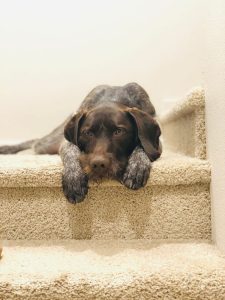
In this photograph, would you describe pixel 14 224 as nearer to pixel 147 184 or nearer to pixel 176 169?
pixel 147 184

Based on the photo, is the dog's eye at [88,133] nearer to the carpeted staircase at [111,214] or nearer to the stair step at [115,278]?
the carpeted staircase at [111,214]

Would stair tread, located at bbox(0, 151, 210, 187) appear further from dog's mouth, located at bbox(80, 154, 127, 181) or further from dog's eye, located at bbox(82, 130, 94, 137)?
dog's eye, located at bbox(82, 130, 94, 137)

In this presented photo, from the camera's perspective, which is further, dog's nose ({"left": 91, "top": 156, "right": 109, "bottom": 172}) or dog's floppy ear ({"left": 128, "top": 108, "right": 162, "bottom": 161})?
dog's floppy ear ({"left": 128, "top": 108, "right": 162, "bottom": 161})

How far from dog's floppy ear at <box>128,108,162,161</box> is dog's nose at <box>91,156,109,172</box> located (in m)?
0.21

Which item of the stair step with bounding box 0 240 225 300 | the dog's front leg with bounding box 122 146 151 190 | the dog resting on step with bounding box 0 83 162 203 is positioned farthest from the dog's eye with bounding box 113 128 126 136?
the stair step with bounding box 0 240 225 300

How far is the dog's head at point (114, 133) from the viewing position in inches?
58.6

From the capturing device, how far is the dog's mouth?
1.36 metres

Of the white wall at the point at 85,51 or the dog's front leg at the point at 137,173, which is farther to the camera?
the white wall at the point at 85,51

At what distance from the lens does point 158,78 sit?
289cm

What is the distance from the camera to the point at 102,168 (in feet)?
4.45

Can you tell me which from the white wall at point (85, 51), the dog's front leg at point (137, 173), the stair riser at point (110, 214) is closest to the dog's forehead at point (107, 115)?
the dog's front leg at point (137, 173)

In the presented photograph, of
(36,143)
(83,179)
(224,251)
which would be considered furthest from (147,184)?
(36,143)

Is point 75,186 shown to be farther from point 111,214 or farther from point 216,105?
point 216,105

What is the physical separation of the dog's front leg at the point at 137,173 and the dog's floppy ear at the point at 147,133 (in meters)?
0.07
